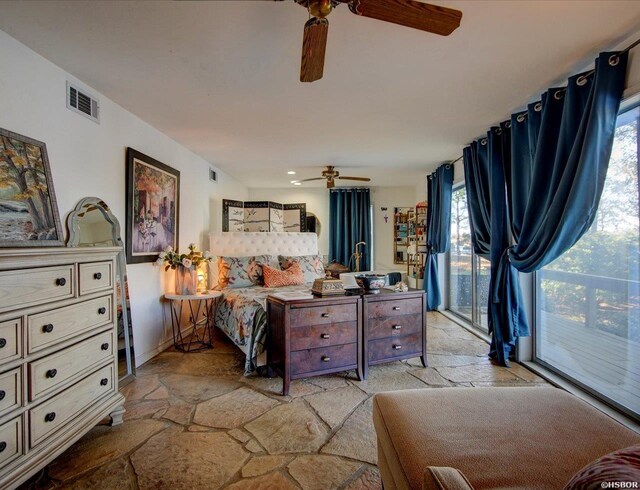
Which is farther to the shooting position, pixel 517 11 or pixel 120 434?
pixel 120 434

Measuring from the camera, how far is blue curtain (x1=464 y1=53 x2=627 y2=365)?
1.98m

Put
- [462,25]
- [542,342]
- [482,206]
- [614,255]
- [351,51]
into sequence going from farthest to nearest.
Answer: [482,206], [542,342], [614,255], [351,51], [462,25]

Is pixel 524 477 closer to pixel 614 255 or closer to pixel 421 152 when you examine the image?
pixel 614 255

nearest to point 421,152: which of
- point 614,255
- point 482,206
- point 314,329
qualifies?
point 482,206

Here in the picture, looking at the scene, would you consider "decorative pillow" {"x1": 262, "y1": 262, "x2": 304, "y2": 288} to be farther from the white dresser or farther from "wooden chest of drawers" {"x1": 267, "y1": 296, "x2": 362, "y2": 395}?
the white dresser

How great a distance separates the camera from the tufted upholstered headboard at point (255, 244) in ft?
15.0

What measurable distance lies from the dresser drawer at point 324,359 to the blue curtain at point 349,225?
3906 millimetres

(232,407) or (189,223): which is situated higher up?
(189,223)

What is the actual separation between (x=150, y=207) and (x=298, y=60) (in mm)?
2111

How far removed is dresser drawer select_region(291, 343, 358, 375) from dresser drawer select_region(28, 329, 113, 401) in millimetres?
1237

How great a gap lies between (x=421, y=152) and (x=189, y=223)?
3.17 meters

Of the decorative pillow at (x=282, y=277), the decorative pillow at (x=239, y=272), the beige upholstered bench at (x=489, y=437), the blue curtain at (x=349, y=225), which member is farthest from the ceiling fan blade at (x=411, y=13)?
the blue curtain at (x=349, y=225)

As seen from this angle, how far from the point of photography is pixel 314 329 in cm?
249

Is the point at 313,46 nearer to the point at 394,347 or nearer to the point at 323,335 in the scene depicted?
the point at 323,335
